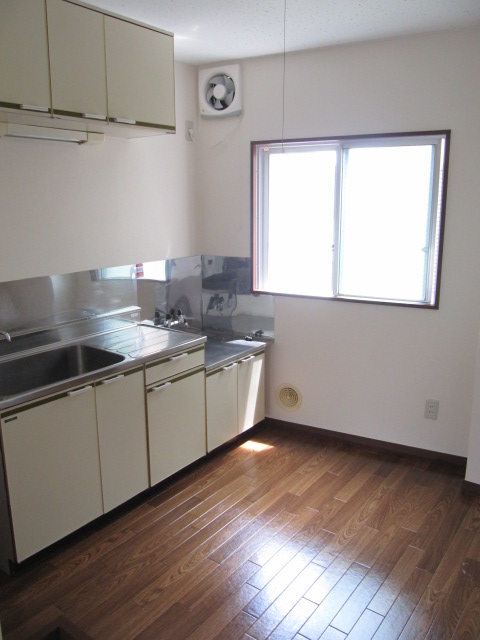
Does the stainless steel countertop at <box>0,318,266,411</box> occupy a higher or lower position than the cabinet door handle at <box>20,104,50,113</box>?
lower

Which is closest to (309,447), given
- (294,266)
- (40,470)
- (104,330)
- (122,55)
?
(294,266)

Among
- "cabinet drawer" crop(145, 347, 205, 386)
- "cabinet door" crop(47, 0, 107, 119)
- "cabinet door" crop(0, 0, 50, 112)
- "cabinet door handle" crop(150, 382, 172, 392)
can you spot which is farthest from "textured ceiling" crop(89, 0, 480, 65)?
"cabinet door handle" crop(150, 382, 172, 392)

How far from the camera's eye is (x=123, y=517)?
2.97m

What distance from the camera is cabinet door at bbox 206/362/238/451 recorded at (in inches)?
137

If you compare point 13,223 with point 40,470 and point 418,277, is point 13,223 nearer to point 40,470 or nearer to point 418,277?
point 40,470

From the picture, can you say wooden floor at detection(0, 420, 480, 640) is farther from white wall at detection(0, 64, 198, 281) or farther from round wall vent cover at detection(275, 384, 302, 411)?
white wall at detection(0, 64, 198, 281)

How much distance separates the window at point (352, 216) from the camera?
11.1ft

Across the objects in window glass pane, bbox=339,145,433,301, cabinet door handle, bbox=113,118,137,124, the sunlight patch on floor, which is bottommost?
the sunlight patch on floor

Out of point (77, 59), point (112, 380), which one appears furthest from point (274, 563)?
point (77, 59)

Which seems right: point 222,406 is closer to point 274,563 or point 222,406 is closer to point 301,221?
point 274,563

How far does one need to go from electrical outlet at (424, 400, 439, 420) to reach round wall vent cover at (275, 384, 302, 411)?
0.90m

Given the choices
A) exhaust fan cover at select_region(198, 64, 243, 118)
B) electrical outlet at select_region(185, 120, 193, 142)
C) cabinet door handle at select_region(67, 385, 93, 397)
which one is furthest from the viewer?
electrical outlet at select_region(185, 120, 193, 142)

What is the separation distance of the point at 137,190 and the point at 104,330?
942 mm

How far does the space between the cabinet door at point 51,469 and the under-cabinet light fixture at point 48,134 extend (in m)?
1.29
